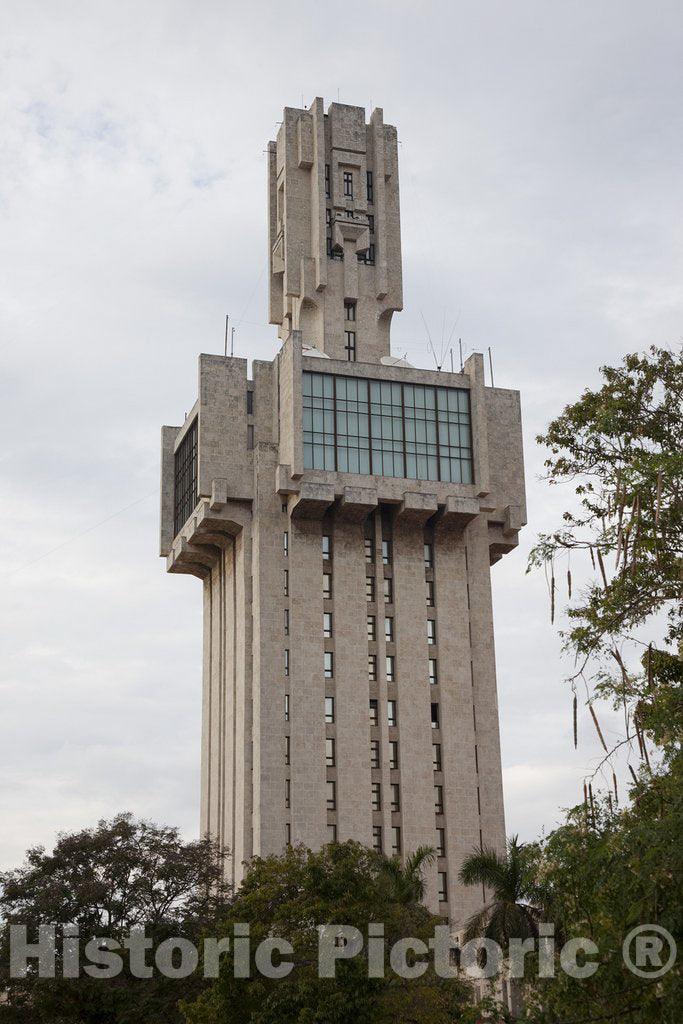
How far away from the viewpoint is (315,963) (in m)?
37.8

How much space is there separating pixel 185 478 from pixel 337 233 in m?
17.9

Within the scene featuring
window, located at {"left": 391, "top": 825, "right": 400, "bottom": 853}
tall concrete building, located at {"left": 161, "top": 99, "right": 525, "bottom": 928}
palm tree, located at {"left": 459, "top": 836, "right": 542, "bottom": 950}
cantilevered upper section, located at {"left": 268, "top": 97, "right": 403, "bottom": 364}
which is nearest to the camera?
palm tree, located at {"left": 459, "top": 836, "right": 542, "bottom": 950}

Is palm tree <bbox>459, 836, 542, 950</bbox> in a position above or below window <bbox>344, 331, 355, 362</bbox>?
below

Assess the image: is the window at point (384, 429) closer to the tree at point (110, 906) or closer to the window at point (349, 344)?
the window at point (349, 344)

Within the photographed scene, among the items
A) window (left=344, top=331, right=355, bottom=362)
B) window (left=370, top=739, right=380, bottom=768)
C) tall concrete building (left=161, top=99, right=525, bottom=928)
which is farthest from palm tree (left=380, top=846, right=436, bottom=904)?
window (left=344, top=331, right=355, bottom=362)

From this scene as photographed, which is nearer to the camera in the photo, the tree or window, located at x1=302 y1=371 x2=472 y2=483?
the tree

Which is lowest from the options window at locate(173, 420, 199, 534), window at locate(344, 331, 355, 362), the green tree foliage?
the green tree foliage

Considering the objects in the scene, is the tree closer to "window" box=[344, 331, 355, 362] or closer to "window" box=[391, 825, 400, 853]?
"window" box=[391, 825, 400, 853]

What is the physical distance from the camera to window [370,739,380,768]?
71.8 m

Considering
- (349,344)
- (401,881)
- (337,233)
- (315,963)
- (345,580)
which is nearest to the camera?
(315,963)

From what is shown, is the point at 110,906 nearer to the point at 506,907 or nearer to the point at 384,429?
the point at 506,907

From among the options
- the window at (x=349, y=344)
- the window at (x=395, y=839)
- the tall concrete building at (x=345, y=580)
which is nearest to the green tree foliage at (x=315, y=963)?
the window at (x=395, y=839)

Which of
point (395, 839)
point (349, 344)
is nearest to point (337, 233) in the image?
point (349, 344)

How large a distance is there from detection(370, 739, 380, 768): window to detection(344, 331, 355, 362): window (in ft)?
78.4
